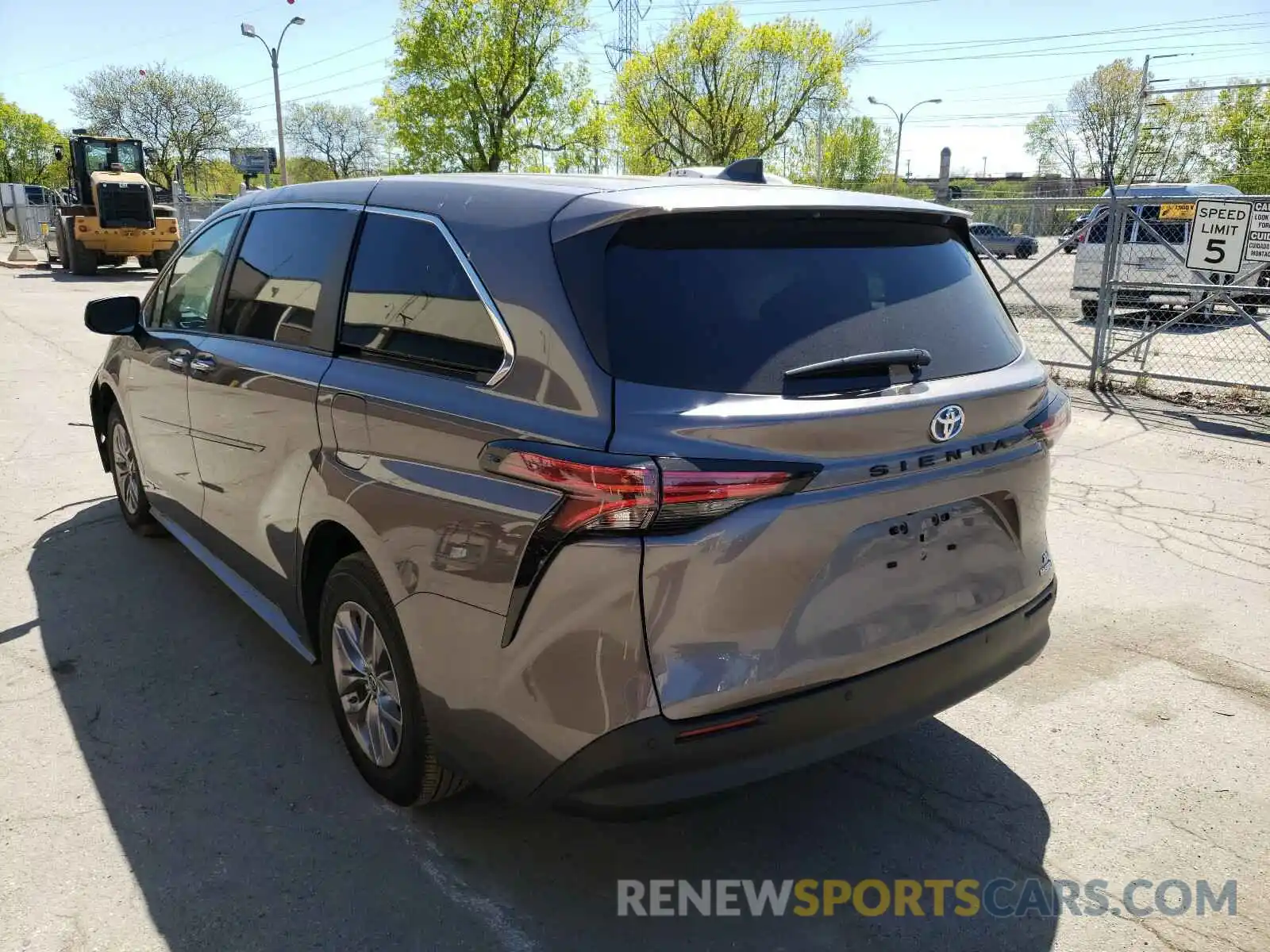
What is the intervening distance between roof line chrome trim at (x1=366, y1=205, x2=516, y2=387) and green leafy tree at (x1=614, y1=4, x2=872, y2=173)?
110 ft

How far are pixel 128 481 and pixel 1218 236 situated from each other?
924 centimetres

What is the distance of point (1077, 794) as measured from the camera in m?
3.00

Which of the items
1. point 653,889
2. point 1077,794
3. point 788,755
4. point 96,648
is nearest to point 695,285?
point 788,755

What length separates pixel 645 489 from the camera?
6.56ft

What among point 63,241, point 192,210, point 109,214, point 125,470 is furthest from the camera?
point 192,210

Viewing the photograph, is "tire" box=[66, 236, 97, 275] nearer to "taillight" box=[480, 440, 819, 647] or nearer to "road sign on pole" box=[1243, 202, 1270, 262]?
"road sign on pole" box=[1243, 202, 1270, 262]

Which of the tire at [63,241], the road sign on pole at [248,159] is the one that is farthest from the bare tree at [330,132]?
the tire at [63,241]

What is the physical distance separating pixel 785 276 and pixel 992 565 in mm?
1002

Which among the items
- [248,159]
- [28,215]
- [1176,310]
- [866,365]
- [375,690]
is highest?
[248,159]

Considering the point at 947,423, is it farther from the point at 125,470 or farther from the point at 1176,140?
the point at 1176,140

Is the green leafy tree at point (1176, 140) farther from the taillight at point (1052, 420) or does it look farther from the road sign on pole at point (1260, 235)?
the taillight at point (1052, 420)

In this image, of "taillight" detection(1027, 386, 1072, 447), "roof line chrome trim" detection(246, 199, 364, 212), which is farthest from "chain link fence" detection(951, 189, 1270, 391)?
"roof line chrome trim" detection(246, 199, 364, 212)

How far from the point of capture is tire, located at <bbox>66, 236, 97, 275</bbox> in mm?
25531

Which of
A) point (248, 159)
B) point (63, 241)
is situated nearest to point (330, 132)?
point (248, 159)
